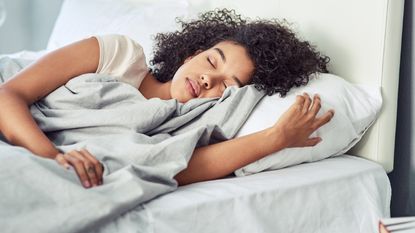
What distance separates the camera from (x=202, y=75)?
3.68 ft

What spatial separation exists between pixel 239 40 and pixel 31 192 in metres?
0.63

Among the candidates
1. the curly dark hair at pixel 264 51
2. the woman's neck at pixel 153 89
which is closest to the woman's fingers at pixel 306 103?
the curly dark hair at pixel 264 51

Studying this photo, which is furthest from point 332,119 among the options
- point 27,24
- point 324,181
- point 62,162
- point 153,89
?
point 27,24

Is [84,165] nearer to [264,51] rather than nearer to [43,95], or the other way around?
[43,95]

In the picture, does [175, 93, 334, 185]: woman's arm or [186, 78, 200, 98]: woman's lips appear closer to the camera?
[175, 93, 334, 185]: woman's arm

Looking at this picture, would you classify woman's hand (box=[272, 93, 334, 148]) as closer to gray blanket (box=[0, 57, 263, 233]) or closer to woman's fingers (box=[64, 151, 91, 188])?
gray blanket (box=[0, 57, 263, 233])

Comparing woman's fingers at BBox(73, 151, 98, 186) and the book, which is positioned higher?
woman's fingers at BBox(73, 151, 98, 186)

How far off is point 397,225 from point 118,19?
47.7 inches

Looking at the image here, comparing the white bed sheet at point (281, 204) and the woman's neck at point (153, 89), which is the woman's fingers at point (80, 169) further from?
the woman's neck at point (153, 89)

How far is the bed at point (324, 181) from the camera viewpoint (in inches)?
31.3

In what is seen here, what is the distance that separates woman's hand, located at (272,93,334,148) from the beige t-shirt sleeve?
0.36m

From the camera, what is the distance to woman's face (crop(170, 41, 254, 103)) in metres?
1.12

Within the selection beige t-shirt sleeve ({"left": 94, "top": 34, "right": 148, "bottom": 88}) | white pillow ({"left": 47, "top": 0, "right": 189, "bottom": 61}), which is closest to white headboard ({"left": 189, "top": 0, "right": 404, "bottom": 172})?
beige t-shirt sleeve ({"left": 94, "top": 34, "right": 148, "bottom": 88})

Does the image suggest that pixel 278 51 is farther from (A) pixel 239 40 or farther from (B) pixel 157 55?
(B) pixel 157 55
